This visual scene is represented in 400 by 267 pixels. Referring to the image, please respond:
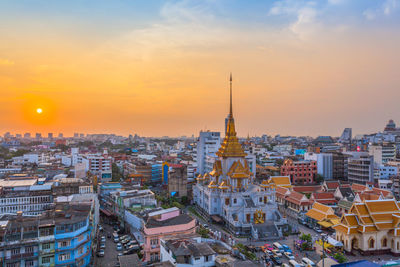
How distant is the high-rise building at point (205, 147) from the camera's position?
6303cm

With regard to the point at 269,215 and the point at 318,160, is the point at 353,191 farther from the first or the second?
the point at 318,160

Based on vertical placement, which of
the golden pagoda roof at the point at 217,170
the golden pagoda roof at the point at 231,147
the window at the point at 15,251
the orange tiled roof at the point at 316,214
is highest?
the golden pagoda roof at the point at 231,147

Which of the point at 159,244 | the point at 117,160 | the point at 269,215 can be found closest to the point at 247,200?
the point at 269,215

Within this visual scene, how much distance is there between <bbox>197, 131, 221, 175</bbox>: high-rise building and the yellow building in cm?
3431

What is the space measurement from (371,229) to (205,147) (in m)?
37.4

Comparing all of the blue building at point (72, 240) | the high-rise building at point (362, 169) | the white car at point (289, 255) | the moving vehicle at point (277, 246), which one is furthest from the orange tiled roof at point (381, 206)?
the high-rise building at point (362, 169)

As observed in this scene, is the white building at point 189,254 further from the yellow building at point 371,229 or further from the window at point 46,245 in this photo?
the yellow building at point 371,229

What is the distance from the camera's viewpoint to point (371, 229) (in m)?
29.3

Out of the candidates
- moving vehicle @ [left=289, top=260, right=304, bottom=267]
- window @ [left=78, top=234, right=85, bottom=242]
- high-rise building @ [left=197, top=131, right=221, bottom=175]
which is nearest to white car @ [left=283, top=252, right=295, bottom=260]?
moving vehicle @ [left=289, top=260, right=304, bottom=267]

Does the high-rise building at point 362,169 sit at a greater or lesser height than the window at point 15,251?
greater

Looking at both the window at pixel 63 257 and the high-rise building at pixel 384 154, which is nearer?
the window at pixel 63 257

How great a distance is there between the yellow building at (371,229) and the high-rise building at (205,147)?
34311mm

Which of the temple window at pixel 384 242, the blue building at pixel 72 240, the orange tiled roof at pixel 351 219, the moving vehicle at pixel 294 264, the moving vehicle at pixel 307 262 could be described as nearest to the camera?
the blue building at pixel 72 240

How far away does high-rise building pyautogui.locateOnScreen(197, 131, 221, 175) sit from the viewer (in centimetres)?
6303
